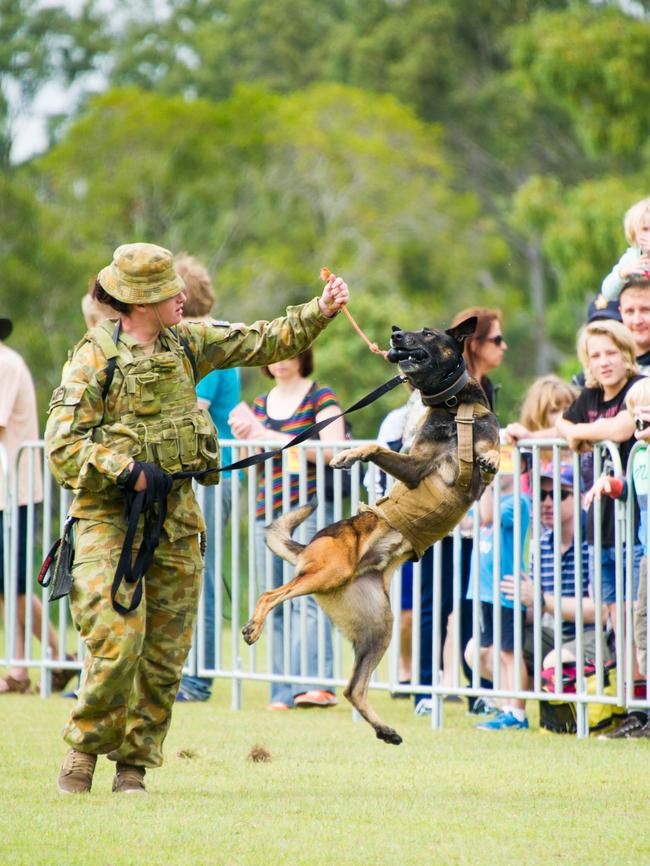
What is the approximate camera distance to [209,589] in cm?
919

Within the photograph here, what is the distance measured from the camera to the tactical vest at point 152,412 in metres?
5.68

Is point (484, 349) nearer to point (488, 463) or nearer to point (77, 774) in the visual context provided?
point (488, 463)

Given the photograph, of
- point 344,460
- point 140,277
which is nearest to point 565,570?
point 344,460

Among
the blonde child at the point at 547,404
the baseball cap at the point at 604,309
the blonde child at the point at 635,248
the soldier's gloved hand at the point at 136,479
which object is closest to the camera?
the soldier's gloved hand at the point at 136,479

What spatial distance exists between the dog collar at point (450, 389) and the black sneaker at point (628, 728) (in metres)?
2.39

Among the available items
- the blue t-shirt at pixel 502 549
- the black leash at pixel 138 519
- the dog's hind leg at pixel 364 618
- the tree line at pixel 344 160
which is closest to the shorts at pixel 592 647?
the blue t-shirt at pixel 502 549

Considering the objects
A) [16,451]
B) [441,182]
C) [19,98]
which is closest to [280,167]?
[441,182]

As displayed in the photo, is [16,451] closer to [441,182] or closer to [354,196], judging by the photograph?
[354,196]

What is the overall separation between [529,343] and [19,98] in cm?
1388

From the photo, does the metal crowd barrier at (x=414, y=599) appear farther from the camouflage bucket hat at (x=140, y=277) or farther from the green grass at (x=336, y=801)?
the camouflage bucket hat at (x=140, y=277)

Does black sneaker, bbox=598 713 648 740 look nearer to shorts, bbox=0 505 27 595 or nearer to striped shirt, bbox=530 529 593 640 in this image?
striped shirt, bbox=530 529 593 640

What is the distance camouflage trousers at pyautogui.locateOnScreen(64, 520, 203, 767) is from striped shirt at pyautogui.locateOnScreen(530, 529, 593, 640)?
2.64 metres

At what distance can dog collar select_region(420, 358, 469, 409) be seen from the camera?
19.5 feet

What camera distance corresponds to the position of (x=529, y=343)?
36.5m
